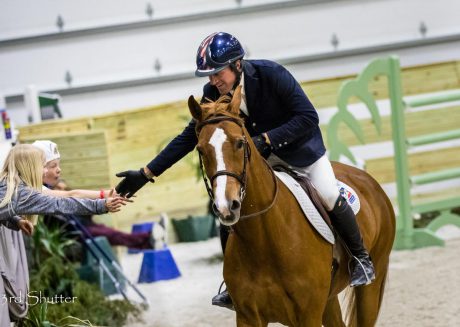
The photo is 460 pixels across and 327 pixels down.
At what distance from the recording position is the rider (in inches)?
144

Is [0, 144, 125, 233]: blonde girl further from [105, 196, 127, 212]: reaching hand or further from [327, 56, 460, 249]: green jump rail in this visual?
[327, 56, 460, 249]: green jump rail

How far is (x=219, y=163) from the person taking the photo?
128 inches

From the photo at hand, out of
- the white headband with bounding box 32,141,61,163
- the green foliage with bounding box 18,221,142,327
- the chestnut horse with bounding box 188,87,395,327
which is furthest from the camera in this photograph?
the green foliage with bounding box 18,221,142,327

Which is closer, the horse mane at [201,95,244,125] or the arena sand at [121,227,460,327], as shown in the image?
the horse mane at [201,95,244,125]

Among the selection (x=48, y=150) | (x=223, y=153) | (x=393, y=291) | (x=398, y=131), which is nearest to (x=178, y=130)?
(x=398, y=131)

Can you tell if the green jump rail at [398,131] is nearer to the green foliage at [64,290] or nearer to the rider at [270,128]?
the green foliage at [64,290]

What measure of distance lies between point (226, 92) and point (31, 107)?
5.32 m

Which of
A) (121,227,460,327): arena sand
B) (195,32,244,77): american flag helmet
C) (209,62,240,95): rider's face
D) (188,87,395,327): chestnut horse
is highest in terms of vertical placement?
(195,32,244,77): american flag helmet

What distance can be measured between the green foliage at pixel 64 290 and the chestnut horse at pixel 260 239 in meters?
1.71

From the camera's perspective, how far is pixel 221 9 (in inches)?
415

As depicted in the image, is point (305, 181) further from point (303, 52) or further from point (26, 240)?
point (303, 52)

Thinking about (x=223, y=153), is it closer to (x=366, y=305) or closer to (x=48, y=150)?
(x=48, y=150)

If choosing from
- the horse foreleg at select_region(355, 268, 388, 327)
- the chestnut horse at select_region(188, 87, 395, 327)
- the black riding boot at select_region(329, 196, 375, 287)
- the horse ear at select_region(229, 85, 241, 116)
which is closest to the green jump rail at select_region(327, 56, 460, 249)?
the horse foreleg at select_region(355, 268, 388, 327)

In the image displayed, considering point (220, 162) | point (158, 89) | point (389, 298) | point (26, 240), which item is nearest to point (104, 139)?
point (26, 240)
